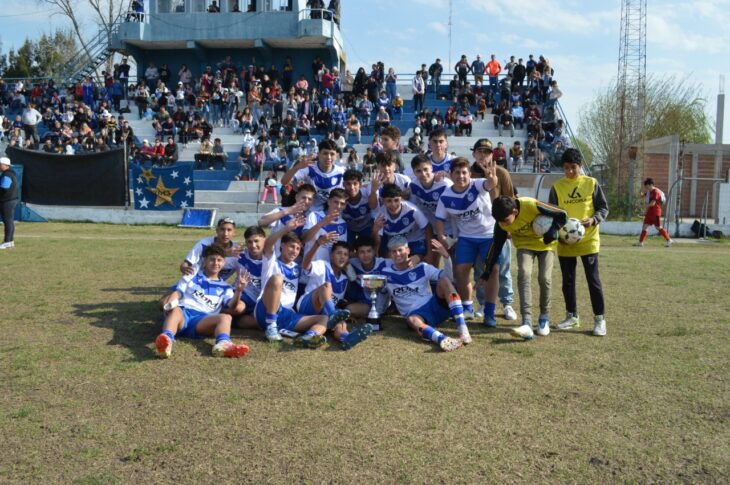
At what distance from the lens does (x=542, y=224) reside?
642 centimetres

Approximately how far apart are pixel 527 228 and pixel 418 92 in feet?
73.8

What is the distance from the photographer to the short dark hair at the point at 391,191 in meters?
7.08

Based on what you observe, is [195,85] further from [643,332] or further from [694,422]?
[694,422]

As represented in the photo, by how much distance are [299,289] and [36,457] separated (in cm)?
359

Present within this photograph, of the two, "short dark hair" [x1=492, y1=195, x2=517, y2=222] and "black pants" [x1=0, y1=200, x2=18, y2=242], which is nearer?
"short dark hair" [x1=492, y1=195, x2=517, y2=222]

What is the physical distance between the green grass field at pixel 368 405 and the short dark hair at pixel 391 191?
4.85ft

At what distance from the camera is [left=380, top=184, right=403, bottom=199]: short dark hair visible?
7.08 m

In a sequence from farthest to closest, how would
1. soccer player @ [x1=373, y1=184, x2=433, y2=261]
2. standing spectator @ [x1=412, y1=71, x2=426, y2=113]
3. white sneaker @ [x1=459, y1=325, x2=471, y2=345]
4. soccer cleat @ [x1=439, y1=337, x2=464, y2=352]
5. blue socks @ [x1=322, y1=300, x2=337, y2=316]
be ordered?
1. standing spectator @ [x1=412, y1=71, x2=426, y2=113]
2. soccer player @ [x1=373, y1=184, x2=433, y2=261]
3. blue socks @ [x1=322, y1=300, x2=337, y2=316]
4. white sneaker @ [x1=459, y1=325, x2=471, y2=345]
5. soccer cleat @ [x1=439, y1=337, x2=464, y2=352]

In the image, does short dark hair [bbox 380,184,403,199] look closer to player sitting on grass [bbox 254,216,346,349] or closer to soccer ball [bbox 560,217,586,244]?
player sitting on grass [bbox 254,216,346,349]

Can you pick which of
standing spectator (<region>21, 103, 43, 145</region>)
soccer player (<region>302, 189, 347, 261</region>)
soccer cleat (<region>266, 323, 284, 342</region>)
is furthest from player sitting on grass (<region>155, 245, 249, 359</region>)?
standing spectator (<region>21, 103, 43, 145</region>)

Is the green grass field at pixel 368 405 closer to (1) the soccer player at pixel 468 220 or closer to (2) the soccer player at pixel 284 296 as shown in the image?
(2) the soccer player at pixel 284 296

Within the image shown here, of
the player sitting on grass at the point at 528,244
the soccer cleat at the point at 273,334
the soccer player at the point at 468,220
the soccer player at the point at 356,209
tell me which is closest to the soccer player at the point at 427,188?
the soccer player at the point at 468,220

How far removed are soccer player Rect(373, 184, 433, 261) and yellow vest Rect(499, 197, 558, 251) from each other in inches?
44.6

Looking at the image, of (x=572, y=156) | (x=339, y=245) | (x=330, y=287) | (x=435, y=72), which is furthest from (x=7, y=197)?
(x=435, y=72)
